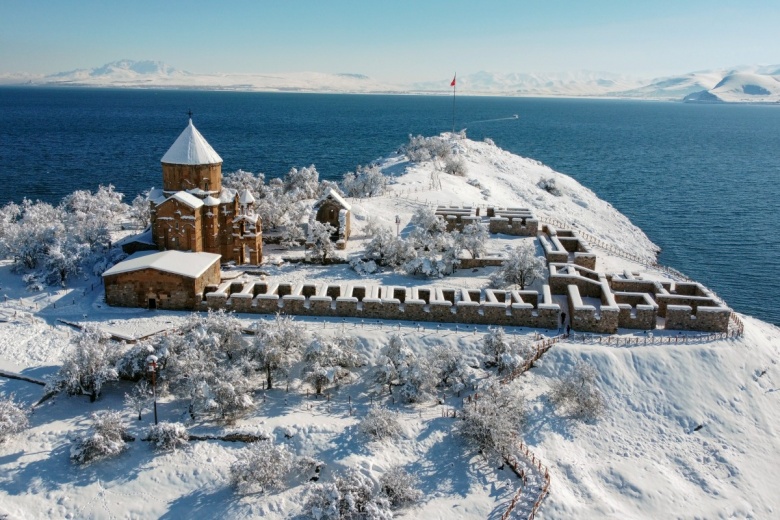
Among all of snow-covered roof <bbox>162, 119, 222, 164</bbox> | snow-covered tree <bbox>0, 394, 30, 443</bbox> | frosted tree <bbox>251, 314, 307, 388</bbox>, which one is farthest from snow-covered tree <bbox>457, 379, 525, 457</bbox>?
snow-covered roof <bbox>162, 119, 222, 164</bbox>

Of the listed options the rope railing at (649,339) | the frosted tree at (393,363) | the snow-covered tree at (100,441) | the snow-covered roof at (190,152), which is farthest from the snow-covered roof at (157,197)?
the rope railing at (649,339)

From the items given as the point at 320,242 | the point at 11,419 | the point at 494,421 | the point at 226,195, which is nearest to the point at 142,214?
the point at 226,195

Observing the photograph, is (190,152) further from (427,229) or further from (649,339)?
(649,339)

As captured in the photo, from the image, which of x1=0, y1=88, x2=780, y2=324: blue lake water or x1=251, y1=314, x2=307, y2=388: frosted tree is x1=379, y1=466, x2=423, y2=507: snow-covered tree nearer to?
x1=251, y1=314, x2=307, y2=388: frosted tree

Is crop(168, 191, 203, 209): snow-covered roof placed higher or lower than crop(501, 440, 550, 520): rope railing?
higher

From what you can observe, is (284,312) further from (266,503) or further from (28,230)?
(28,230)

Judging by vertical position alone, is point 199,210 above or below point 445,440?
above

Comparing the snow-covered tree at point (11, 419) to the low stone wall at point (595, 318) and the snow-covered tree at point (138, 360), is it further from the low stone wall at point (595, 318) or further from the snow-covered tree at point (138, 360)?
the low stone wall at point (595, 318)
